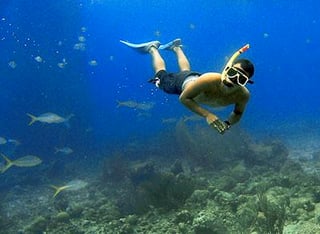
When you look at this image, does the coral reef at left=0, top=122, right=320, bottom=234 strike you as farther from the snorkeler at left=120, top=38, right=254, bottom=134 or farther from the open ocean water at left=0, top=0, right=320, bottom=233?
the snorkeler at left=120, top=38, right=254, bottom=134

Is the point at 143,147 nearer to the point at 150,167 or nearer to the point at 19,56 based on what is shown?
the point at 150,167

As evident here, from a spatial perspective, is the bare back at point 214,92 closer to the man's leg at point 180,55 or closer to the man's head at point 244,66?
the man's head at point 244,66

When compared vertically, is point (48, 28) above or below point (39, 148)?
above

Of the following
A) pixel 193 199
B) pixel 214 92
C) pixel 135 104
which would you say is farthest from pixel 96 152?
pixel 214 92

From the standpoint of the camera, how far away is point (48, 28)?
3891 cm

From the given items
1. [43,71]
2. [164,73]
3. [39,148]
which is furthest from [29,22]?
[164,73]

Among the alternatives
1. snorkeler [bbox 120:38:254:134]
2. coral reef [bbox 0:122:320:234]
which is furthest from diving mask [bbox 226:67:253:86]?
coral reef [bbox 0:122:320:234]

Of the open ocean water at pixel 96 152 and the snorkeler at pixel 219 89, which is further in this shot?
the open ocean water at pixel 96 152

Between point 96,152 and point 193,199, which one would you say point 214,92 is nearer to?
point 193,199

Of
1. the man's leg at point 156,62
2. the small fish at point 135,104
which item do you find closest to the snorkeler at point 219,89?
the man's leg at point 156,62

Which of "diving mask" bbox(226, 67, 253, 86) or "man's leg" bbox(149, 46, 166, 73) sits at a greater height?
"man's leg" bbox(149, 46, 166, 73)

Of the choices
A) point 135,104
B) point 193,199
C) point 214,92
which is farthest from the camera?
point 135,104

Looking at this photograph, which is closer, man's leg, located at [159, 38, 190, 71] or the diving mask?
the diving mask

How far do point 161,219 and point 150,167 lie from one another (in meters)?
5.37
